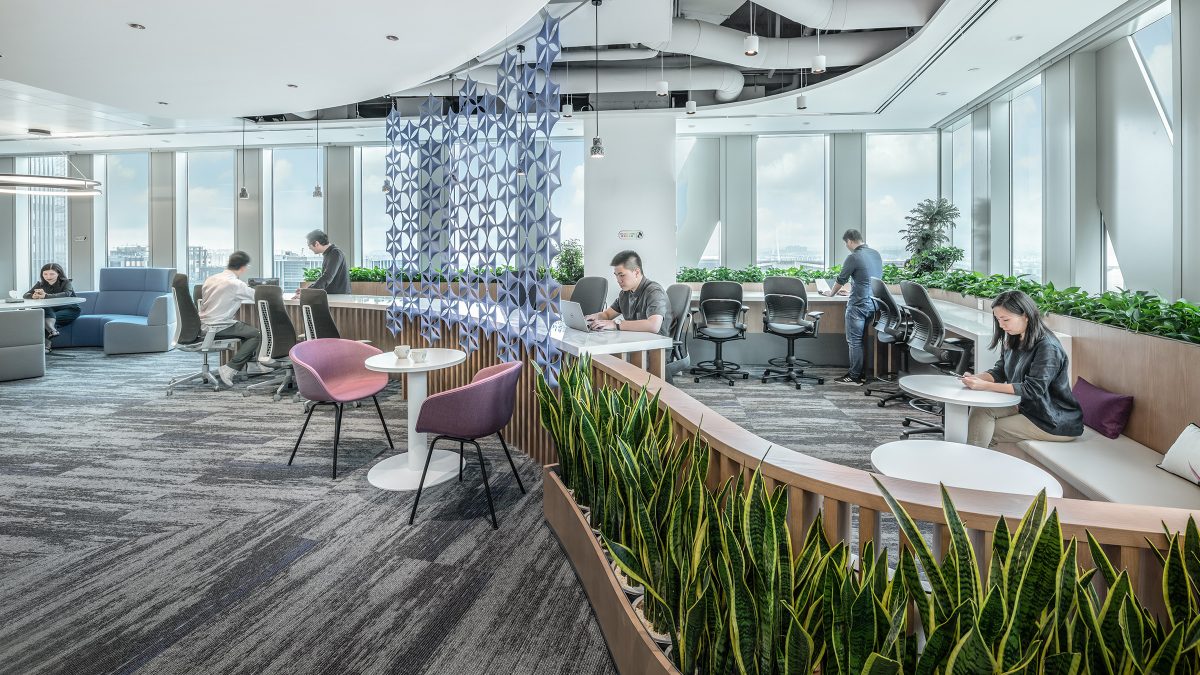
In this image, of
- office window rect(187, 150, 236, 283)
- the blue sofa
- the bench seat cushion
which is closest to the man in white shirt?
the blue sofa

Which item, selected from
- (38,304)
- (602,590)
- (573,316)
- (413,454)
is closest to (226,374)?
(38,304)

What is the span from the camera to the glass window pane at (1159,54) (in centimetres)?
444

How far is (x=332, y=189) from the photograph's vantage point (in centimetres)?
1017

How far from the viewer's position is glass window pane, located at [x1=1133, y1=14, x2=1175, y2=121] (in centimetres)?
444

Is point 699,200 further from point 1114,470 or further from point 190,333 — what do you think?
point 1114,470

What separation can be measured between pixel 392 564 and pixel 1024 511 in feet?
7.34

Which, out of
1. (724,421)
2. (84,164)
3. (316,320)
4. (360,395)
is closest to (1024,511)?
(724,421)

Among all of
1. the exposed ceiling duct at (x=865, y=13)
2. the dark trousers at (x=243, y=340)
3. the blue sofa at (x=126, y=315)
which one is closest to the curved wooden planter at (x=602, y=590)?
the exposed ceiling duct at (x=865, y=13)

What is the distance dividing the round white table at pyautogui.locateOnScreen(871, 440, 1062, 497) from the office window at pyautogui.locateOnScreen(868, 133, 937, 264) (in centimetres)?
724

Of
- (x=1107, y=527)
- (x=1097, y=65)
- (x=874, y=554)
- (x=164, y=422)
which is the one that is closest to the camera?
(x=1107, y=527)

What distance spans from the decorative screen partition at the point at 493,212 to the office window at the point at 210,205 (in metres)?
6.85

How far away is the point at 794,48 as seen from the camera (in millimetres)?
5750

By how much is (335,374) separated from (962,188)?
765 cm

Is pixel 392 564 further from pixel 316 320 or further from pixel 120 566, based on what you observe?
pixel 316 320
